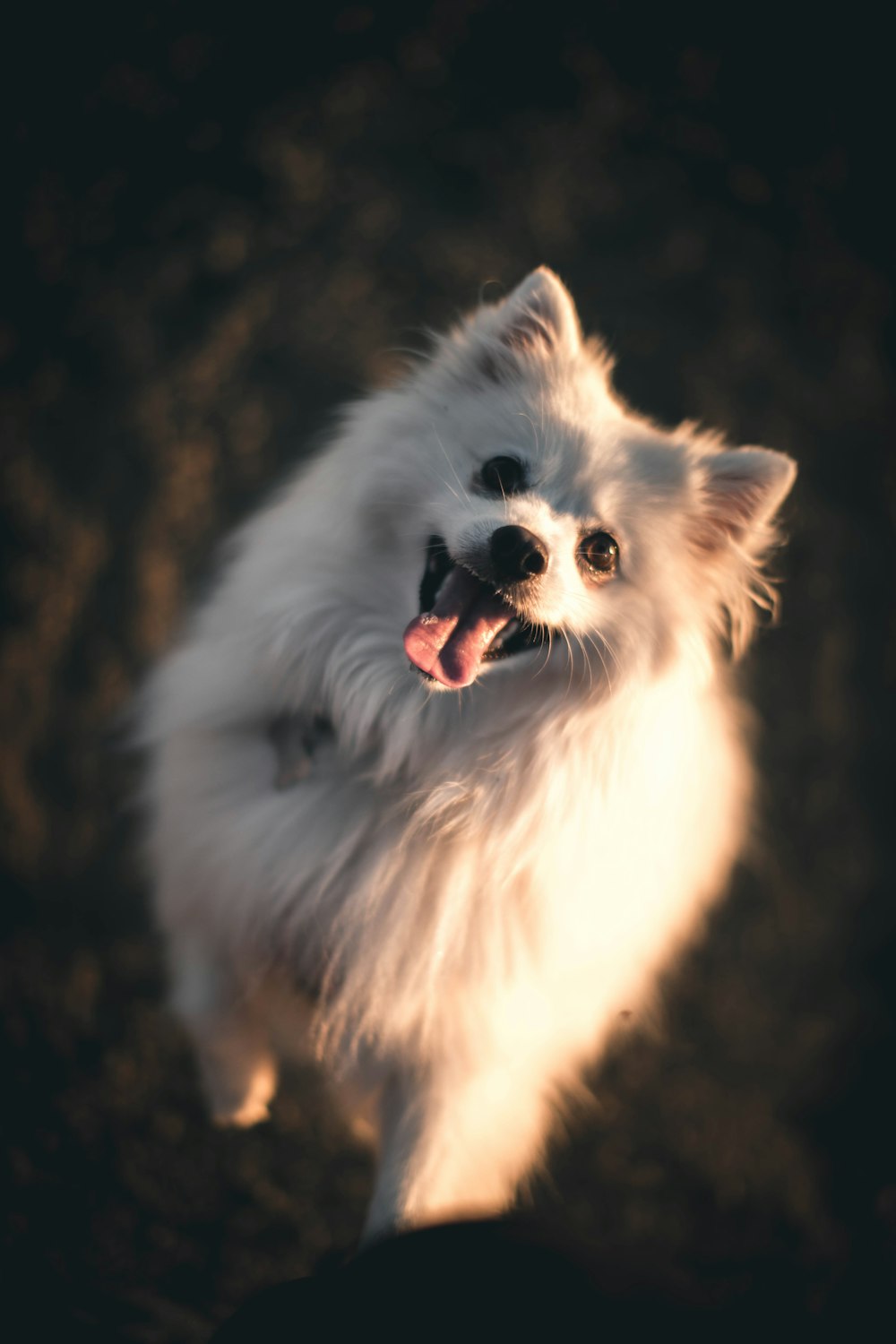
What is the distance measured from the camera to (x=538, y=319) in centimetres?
133

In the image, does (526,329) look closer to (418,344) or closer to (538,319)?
(538,319)

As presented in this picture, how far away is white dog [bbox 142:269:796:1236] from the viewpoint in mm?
1266

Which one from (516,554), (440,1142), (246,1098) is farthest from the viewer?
(246,1098)

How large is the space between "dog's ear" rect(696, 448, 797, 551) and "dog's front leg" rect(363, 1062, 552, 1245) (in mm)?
1048

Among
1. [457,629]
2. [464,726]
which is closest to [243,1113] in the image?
[464,726]

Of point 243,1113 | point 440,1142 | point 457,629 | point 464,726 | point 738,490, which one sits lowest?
point 243,1113

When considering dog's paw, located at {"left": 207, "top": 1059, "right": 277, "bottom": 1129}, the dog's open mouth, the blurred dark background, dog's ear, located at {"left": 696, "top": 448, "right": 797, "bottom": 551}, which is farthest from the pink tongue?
the blurred dark background

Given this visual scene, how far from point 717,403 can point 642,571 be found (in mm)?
1641

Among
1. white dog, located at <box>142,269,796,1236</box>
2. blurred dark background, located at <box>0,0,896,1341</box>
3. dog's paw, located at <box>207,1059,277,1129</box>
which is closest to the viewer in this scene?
white dog, located at <box>142,269,796,1236</box>

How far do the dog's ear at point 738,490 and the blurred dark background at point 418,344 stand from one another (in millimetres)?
1439

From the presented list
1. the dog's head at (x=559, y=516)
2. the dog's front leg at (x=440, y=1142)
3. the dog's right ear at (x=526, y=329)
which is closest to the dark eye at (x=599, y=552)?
the dog's head at (x=559, y=516)

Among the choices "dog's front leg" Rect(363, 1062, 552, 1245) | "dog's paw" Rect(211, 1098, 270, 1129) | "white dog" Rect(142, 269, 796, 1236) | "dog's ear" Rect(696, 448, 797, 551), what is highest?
"dog's ear" Rect(696, 448, 797, 551)

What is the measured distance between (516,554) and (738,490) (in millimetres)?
418

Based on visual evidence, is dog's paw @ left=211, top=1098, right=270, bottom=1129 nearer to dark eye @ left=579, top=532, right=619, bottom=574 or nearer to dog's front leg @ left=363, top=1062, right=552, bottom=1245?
dog's front leg @ left=363, top=1062, right=552, bottom=1245
